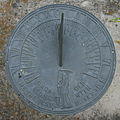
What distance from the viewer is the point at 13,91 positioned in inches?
108

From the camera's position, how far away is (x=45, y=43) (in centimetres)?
274

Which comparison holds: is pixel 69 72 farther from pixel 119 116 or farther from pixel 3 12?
pixel 3 12

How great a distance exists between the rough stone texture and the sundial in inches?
2.3

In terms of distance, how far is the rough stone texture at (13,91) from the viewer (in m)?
2.74

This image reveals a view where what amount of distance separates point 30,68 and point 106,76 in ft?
2.13

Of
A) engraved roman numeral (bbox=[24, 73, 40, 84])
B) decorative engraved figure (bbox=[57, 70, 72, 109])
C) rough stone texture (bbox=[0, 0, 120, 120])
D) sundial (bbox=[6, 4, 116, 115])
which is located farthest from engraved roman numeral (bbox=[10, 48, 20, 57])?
decorative engraved figure (bbox=[57, 70, 72, 109])

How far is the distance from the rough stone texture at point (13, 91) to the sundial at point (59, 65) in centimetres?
6

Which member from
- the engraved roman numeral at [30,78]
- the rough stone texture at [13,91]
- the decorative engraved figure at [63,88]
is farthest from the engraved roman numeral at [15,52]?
the decorative engraved figure at [63,88]

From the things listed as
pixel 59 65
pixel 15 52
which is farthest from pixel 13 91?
pixel 59 65

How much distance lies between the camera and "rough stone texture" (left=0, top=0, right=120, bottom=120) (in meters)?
2.74

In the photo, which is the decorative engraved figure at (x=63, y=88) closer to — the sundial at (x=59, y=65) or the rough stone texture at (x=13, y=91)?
the sundial at (x=59, y=65)

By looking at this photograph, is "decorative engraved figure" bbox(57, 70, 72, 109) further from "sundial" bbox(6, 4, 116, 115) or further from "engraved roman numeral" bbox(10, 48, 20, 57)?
"engraved roman numeral" bbox(10, 48, 20, 57)

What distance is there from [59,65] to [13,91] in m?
0.45

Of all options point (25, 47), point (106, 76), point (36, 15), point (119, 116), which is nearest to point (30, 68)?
point (25, 47)
